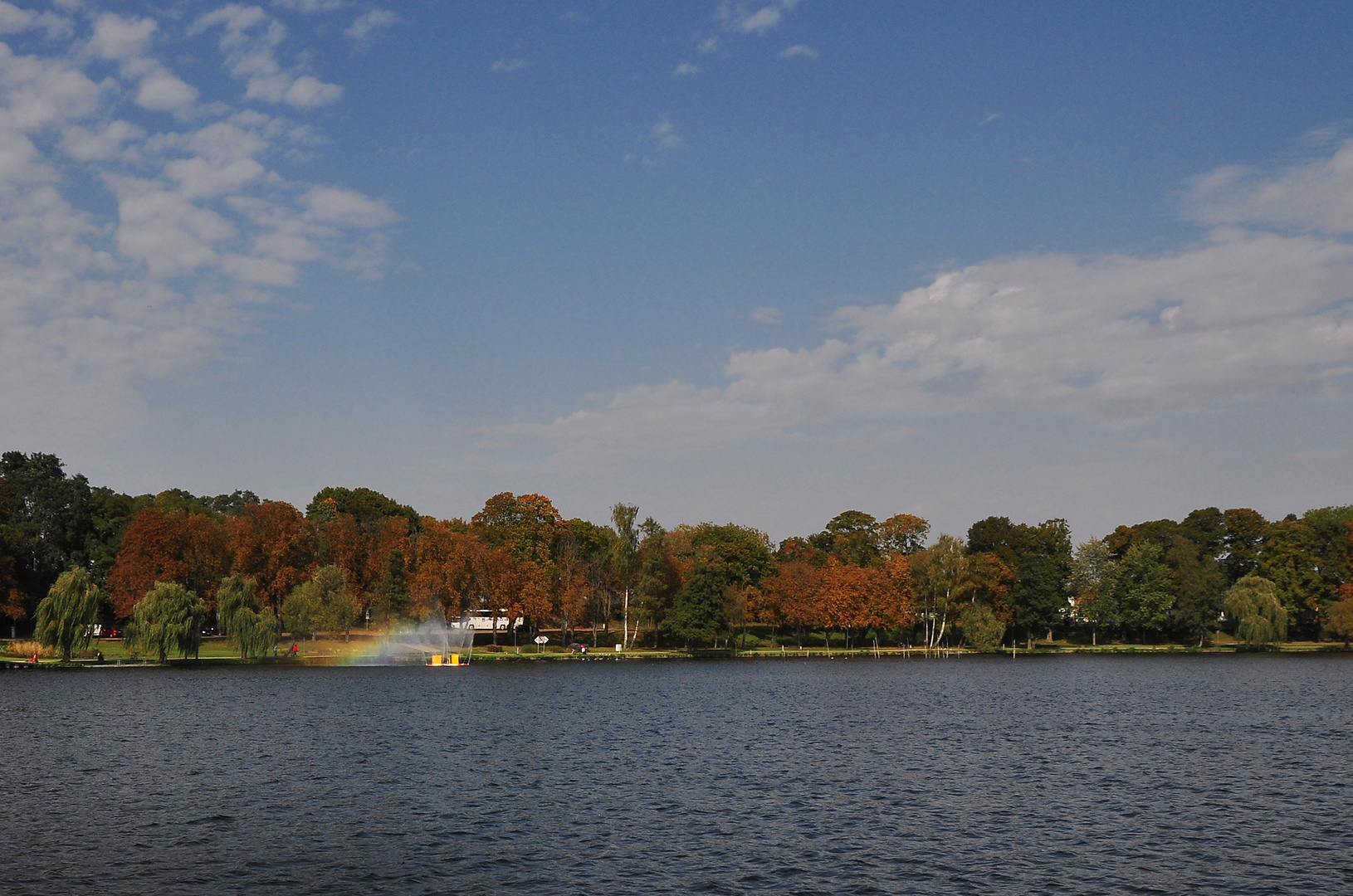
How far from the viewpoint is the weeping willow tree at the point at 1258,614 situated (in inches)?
5512

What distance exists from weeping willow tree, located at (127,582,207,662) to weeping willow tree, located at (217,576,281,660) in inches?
131

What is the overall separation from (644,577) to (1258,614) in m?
86.7

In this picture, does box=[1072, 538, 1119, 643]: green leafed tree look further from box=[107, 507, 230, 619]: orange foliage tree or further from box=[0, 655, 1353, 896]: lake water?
box=[107, 507, 230, 619]: orange foliage tree

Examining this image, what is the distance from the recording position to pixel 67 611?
10244 cm

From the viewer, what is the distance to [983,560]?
140 m

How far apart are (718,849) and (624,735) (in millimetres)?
26494

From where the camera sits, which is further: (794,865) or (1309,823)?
(1309,823)

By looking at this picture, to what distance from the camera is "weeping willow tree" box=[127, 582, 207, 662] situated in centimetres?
10275

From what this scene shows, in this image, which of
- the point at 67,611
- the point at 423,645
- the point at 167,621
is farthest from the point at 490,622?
the point at 67,611

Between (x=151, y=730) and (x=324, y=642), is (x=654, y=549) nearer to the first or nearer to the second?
(x=324, y=642)

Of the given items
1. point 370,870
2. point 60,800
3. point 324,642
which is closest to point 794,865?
point 370,870

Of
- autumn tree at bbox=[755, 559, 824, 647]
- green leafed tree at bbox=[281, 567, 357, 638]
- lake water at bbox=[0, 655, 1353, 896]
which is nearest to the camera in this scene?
lake water at bbox=[0, 655, 1353, 896]

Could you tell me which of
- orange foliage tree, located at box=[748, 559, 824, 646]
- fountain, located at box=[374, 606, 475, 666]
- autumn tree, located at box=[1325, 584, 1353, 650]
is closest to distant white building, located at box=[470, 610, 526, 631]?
fountain, located at box=[374, 606, 475, 666]

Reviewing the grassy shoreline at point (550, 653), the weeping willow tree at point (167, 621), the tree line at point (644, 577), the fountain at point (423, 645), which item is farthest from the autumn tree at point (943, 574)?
the weeping willow tree at point (167, 621)
